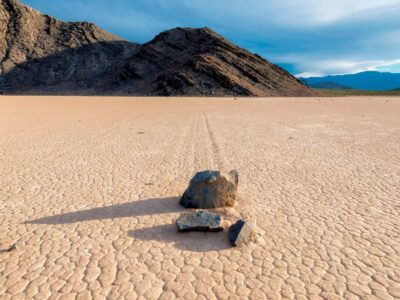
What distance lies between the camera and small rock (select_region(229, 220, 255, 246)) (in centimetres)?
482

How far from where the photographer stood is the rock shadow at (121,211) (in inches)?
225

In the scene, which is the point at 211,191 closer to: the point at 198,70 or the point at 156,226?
the point at 156,226

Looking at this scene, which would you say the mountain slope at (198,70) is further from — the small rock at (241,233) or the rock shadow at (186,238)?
the small rock at (241,233)

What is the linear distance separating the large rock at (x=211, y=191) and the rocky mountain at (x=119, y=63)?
177 feet

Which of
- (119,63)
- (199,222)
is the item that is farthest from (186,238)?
(119,63)

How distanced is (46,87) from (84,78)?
9.16 metres

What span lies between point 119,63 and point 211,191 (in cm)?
8067

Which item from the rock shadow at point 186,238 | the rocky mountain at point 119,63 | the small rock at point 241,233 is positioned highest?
the rocky mountain at point 119,63

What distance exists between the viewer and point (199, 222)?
5.23 meters

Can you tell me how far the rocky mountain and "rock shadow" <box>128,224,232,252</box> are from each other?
54.8 metres

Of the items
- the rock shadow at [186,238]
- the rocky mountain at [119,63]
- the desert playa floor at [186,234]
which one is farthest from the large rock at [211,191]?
the rocky mountain at [119,63]

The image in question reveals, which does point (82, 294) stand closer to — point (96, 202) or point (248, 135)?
point (96, 202)

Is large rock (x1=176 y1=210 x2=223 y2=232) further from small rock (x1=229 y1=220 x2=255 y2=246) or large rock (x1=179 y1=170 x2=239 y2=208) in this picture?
large rock (x1=179 y1=170 x2=239 y2=208)

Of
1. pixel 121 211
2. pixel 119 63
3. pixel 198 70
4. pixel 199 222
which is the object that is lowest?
pixel 121 211
